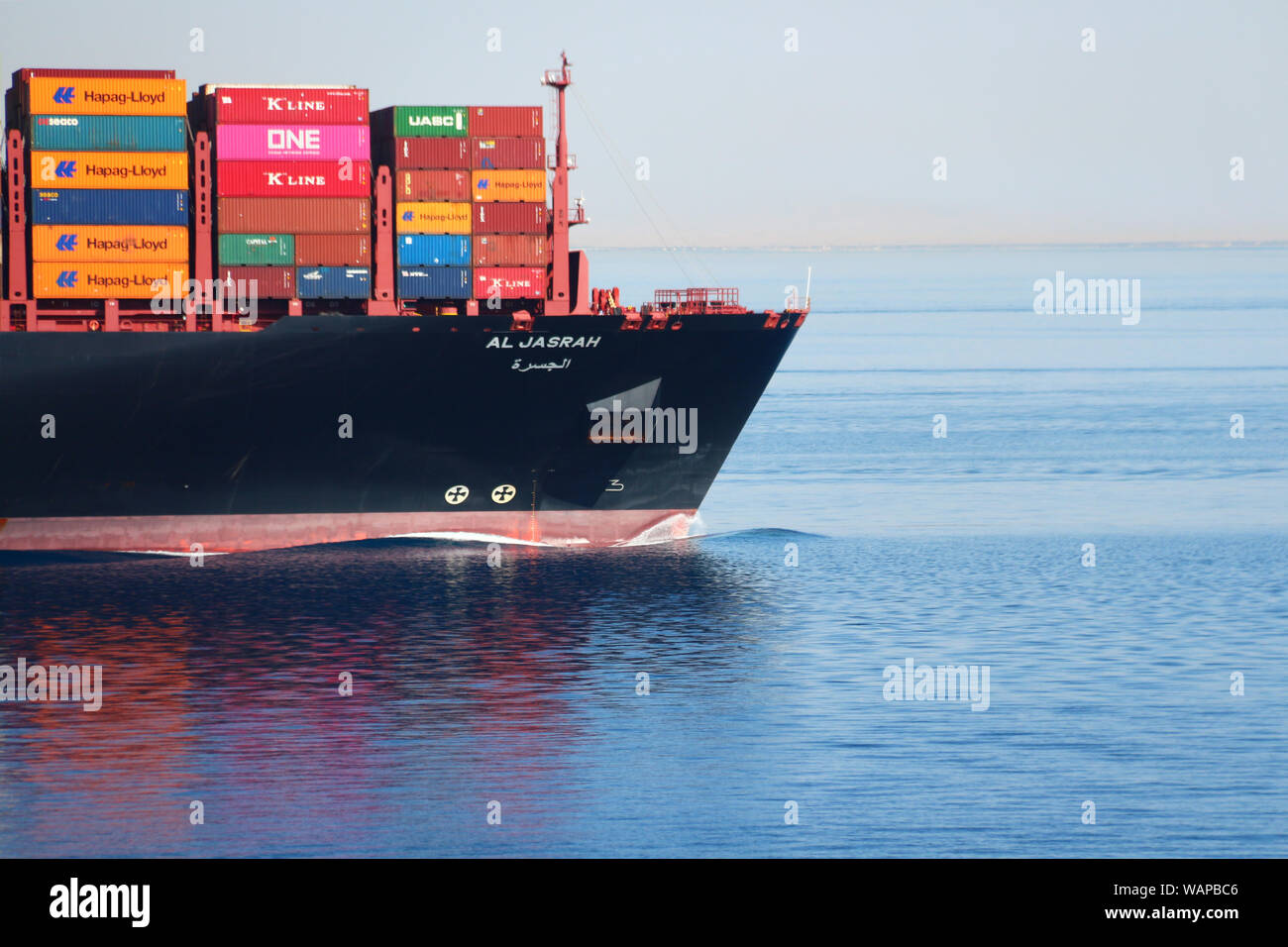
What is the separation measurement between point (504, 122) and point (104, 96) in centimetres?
1247

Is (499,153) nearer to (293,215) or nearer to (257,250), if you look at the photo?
(293,215)

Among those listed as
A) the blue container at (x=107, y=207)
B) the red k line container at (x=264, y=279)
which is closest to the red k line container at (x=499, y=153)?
the red k line container at (x=264, y=279)

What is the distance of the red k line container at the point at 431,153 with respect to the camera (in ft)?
178

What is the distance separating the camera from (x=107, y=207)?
173 ft

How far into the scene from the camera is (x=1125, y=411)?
11575cm

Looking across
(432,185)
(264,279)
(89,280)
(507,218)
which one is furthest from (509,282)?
(89,280)

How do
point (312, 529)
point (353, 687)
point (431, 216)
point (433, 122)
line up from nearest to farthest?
point (353, 687) → point (431, 216) → point (433, 122) → point (312, 529)

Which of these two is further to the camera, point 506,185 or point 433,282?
point 506,185

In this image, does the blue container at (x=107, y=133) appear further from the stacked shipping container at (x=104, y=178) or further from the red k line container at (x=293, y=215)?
the red k line container at (x=293, y=215)

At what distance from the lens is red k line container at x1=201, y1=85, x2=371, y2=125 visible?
53.2 m

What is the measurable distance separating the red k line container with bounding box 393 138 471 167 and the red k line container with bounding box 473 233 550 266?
255 centimetres

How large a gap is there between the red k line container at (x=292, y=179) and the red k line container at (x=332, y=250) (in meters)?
1.32

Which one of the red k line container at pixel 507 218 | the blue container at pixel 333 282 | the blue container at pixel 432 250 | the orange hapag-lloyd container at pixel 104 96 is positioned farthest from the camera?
the red k line container at pixel 507 218
